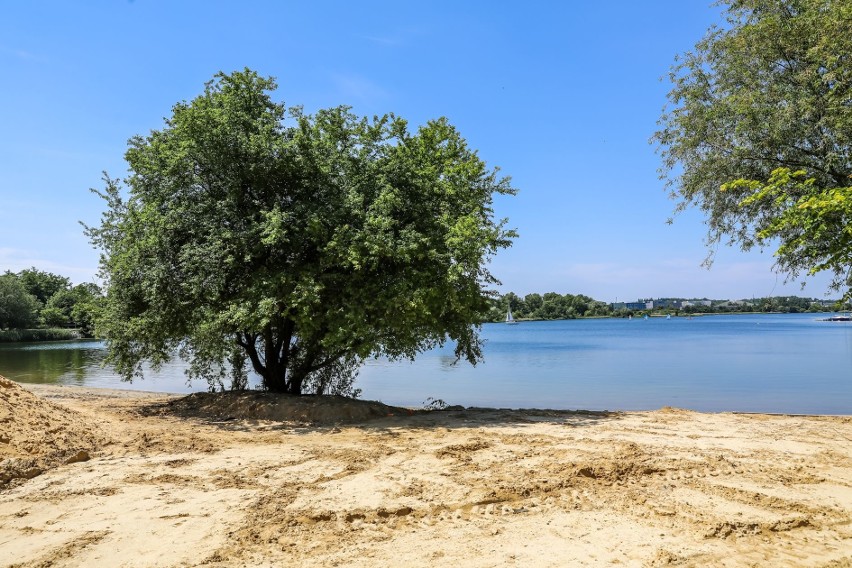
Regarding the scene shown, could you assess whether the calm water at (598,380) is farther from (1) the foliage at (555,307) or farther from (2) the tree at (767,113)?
(1) the foliage at (555,307)

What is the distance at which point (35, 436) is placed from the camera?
8.79 meters

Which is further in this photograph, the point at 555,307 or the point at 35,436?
the point at 555,307

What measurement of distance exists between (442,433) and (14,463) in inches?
277

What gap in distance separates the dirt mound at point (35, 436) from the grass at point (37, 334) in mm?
71943

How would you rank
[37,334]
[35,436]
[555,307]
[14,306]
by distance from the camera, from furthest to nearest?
[555,307], [37,334], [14,306], [35,436]

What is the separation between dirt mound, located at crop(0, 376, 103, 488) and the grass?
71943 mm

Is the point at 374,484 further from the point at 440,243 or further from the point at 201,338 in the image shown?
the point at 201,338

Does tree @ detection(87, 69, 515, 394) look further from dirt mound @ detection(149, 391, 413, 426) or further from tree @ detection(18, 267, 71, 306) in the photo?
tree @ detection(18, 267, 71, 306)

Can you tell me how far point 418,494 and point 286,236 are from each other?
314 inches

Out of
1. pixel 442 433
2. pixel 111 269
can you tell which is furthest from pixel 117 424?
pixel 442 433

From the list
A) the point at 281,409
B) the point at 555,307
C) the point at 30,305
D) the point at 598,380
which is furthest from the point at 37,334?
the point at 555,307

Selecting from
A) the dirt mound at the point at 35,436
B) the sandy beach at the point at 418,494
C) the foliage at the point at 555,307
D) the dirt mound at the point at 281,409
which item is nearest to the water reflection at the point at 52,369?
the dirt mound at the point at 281,409

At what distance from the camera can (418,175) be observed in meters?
13.9

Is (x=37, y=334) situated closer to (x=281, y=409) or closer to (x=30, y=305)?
(x=30, y=305)
